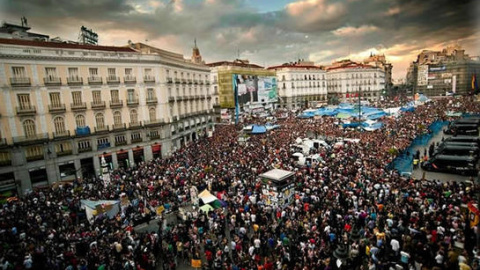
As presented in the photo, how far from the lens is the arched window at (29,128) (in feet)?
86.5

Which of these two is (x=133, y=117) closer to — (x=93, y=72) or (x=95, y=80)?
(x=95, y=80)

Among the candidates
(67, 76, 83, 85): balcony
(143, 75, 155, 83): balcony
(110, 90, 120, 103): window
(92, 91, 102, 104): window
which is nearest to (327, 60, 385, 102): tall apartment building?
(143, 75, 155, 83): balcony

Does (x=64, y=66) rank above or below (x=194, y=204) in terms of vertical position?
above

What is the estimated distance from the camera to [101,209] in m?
15.9

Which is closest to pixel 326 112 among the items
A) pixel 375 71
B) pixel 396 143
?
pixel 396 143

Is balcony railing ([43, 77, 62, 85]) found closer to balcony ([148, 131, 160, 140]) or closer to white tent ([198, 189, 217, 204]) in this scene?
balcony ([148, 131, 160, 140])

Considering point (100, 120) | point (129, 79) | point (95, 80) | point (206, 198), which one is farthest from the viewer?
point (129, 79)

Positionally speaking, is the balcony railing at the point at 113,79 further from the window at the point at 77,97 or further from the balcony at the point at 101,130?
the balcony at the point at 101,130

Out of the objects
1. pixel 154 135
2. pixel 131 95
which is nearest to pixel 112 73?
pixel 131 95

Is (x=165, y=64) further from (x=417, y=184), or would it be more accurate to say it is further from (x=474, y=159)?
(x=474, y=159)

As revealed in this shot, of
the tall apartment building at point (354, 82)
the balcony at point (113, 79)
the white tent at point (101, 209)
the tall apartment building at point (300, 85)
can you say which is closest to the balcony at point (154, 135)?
the balcony at point (113, 79)

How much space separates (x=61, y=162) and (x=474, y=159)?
38015 mm

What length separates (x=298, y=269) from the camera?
9945 millimetres

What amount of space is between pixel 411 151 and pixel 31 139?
38.2m
